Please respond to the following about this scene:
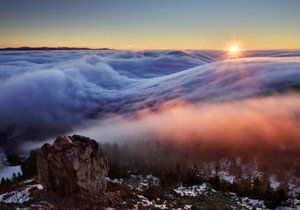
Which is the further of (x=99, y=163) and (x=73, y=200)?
(x=99, y=163)

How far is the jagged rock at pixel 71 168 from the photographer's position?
56.8 meters

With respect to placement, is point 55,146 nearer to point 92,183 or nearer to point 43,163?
point 43,163

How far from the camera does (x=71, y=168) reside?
188 ft

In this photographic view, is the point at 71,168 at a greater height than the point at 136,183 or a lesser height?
greater

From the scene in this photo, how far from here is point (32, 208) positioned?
4531 cm

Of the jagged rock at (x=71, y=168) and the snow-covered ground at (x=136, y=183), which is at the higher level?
the jagged rock at (x=71, y=168)

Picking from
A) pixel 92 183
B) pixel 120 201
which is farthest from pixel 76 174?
pixel 120 201

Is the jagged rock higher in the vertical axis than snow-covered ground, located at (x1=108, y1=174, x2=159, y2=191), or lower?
higher

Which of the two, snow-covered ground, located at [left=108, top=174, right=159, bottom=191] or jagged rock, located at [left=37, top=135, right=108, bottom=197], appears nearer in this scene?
jagged rock, located at [left=37, top=135, right=108, bottom=197]

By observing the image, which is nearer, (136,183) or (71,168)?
(71,168)

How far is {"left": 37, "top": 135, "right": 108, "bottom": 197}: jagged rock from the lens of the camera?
2235 inches

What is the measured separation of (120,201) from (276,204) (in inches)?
2021

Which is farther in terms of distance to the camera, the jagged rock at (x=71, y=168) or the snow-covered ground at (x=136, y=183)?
the snow-covered ground at (x=136, y=183)

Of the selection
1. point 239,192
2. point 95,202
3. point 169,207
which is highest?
point 95,202
